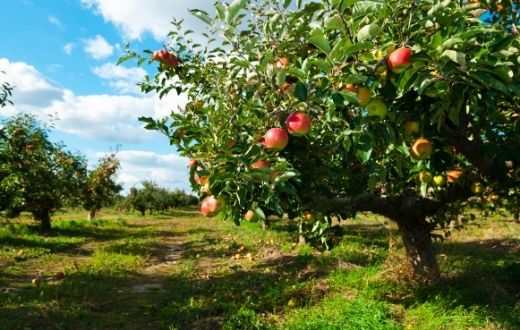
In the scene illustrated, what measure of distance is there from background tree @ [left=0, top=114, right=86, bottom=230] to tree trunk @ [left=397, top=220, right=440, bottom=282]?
463 inches

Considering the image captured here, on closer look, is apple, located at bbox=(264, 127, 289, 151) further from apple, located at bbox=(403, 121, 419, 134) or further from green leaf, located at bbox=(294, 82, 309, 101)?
apple, located at bbox=(403, 121, 419, 134)

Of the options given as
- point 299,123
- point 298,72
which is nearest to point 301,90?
point 298,72

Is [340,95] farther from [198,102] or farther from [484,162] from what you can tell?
[198,102]

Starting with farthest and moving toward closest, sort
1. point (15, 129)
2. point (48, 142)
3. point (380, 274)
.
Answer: point (48, 142), point (15, 129), point (380, 274)

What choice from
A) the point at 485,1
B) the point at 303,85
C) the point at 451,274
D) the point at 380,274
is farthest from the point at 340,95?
the point at 451,274

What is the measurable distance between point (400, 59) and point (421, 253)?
5.21 metres

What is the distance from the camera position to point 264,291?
7500 millimetres

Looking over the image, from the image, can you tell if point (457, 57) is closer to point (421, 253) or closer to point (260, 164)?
point (260, 164)

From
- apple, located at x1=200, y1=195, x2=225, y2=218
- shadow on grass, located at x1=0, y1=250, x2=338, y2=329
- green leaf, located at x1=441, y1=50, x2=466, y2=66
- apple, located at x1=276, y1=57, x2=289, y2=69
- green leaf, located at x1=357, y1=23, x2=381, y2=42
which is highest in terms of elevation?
apple, located at x1=276, y1=57, x2=289, y2=69

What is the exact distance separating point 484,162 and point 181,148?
251 cm

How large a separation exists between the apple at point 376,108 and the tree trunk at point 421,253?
462 centimetres

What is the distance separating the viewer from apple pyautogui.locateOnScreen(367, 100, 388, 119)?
2537 millimetres

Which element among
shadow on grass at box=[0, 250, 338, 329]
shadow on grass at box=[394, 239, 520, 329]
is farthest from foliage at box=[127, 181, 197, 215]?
shadow on grass at box=[394, 239, 520, 329]

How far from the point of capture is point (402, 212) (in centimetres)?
637
